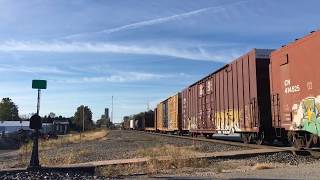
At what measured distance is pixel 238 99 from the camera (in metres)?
25.0

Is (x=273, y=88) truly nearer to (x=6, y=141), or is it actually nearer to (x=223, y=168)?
(x=223, y=168)

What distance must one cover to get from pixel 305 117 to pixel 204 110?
56.7ft

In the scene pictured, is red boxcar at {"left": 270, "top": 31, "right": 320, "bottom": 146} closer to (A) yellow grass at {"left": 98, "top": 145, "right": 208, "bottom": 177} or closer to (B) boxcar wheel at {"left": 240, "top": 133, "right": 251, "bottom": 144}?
(A) yellow grass at {"left": 98, "top": 145, "right": 208, "bottom": 177}

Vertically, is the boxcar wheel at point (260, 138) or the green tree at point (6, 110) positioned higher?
the green tree at point (6, 110)

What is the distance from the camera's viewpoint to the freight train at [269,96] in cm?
1655

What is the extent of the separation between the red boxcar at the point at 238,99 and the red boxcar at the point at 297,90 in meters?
1.56

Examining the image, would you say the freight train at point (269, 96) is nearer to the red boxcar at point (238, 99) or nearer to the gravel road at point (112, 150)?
the red boxcar at point (238, 99)

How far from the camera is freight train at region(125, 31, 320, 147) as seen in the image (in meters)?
16.5

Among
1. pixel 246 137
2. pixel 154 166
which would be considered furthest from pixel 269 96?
pixel 154 166

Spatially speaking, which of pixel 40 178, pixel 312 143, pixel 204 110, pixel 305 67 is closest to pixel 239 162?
pixel 312 143

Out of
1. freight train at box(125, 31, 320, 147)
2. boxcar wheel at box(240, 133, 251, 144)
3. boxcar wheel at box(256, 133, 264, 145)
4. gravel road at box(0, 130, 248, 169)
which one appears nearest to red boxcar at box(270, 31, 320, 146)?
freight train at box(125, 31, 320, 147)

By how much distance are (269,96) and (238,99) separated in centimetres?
333

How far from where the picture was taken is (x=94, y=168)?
15500 mm

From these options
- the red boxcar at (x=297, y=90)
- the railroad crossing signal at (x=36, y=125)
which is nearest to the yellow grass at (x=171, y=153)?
the red boxcar at (x=297, y=90)
